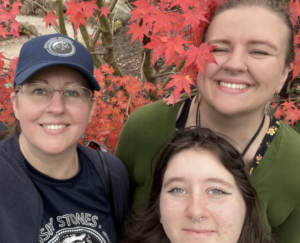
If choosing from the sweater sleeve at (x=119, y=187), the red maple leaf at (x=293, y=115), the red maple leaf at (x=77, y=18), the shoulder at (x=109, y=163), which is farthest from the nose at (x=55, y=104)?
the red maple leaf at (x=293, y=115)

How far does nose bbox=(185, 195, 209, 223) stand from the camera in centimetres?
134

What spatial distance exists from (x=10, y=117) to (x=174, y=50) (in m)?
1.97

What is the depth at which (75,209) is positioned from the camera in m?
1.55

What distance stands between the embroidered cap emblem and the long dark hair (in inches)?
30.0

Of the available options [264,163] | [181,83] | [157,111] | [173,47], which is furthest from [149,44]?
[264,163]

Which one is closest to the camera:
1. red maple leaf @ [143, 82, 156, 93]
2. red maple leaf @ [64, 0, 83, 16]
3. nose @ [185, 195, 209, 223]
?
nose @ [185, 195, 209, 223]

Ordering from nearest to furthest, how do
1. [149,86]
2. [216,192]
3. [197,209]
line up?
1. [197,209]
2. [216,192]
3. [149,86]

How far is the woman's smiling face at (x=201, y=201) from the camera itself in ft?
4.43

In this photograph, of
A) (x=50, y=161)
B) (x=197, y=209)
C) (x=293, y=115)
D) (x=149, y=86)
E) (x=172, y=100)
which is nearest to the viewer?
(x=197, y=209)

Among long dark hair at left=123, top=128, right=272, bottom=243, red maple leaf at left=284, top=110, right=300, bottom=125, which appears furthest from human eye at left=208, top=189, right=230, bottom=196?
red maple leaf at left=284, top=110, right=300, bottom=125

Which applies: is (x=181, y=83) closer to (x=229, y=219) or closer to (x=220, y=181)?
(x=220, y=181)

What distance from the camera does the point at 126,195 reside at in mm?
1905

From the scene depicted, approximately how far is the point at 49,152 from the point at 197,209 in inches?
31.0

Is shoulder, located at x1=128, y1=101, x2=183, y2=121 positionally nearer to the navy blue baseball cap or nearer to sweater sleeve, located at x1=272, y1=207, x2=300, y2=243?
the navy blue baseball cap
